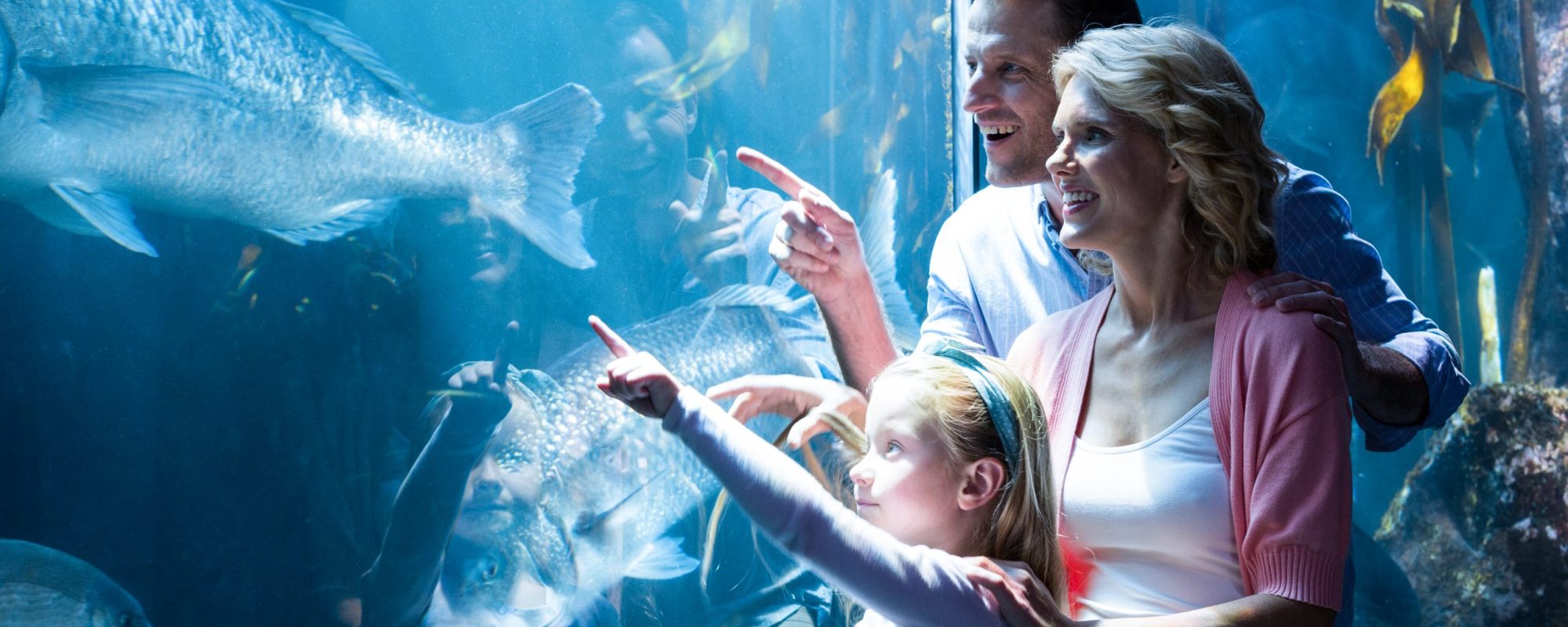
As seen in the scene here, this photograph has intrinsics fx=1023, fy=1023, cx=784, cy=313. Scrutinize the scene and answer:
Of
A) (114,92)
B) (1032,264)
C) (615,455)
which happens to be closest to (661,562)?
(615,455)

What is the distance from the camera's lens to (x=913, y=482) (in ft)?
4.73

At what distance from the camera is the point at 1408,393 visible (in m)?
1.47

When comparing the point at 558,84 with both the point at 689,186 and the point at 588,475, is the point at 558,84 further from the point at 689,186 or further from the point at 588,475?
the point at 588,475

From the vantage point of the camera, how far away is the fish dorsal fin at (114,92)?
119cm

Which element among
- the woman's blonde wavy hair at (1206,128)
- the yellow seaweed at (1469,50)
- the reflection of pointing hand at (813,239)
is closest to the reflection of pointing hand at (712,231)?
the reflection of pointing hand at (813,239)

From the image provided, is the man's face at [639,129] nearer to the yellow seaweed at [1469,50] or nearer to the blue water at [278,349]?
the blue water at [278,349]

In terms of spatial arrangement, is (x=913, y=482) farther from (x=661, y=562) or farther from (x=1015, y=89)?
(x=1015, y=89)

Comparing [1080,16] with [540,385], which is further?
[1080,16]

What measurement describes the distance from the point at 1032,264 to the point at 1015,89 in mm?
347

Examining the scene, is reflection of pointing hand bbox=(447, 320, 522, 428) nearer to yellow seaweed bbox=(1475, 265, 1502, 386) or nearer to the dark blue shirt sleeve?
the dark blue shirt sleeve

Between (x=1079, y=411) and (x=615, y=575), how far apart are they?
0.86 metres

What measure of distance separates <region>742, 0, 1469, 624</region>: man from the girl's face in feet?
0.55

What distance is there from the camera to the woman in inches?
49.0

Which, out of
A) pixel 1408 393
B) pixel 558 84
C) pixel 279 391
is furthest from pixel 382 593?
pixel 1408 393
